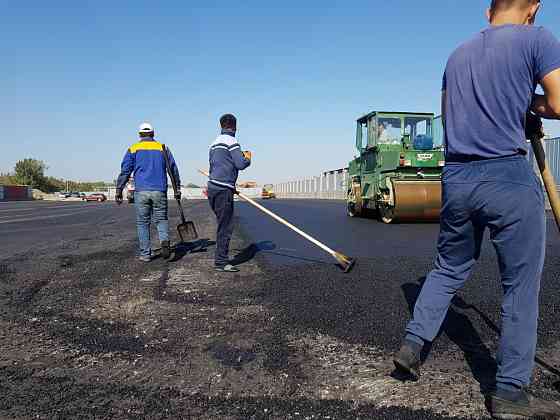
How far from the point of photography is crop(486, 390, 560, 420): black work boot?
5.67 feet

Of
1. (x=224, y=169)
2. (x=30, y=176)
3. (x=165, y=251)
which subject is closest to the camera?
(x=224, y=169)

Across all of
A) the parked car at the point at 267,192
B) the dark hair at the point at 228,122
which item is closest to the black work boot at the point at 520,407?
the dark hair at the point at 228,122

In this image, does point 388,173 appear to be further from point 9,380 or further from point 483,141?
point 9,380

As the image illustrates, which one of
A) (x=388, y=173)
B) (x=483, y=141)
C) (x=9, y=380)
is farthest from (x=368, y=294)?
(x=388, y=173)

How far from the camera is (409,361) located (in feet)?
6.53

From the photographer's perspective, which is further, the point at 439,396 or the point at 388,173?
the point at 388,173

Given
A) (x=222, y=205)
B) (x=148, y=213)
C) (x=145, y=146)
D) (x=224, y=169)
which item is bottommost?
(x=148, y=213)

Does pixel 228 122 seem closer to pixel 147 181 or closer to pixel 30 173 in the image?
pixel 147 181

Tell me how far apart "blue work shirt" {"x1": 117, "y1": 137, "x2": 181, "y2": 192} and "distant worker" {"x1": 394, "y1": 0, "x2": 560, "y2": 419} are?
4.11m

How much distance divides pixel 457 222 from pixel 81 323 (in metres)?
2.47

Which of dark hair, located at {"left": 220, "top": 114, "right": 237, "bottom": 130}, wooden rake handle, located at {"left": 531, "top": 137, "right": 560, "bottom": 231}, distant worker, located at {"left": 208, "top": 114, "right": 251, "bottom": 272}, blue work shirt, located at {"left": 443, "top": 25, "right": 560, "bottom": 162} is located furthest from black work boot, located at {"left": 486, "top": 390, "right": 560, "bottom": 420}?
dark hair, located at {"left": 220, "top": 114, "right": 237, "bottom": 130}

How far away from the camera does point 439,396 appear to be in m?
1.91

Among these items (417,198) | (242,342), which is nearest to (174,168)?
(242,342)

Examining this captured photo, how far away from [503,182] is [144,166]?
4.47m
